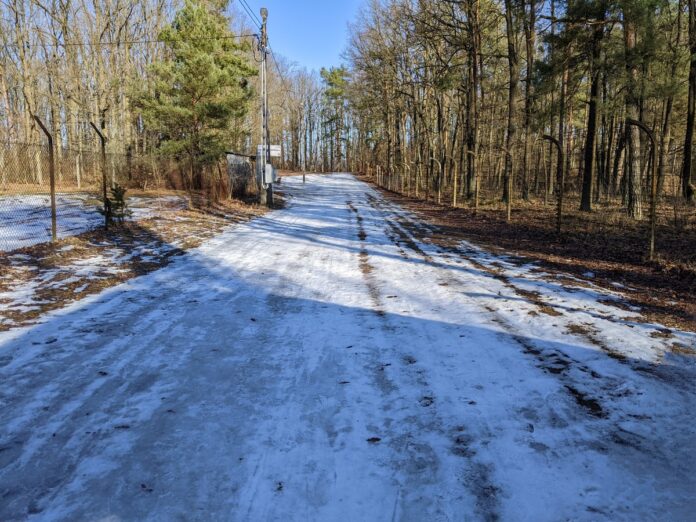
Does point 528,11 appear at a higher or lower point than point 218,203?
higher

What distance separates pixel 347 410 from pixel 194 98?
19.0 m

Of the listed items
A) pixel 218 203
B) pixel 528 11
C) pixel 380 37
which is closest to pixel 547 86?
pixel 528 11

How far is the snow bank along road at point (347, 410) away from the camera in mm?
2350

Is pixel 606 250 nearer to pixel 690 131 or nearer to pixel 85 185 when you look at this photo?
pixel 690 131

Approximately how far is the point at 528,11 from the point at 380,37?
1569cm

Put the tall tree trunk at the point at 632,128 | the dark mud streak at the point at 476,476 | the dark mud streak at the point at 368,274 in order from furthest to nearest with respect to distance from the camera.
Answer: the tall tree trunk at the point at 632,128
the dark mud streak at the point at 368,274
the dark mud streak at the point at 476,476

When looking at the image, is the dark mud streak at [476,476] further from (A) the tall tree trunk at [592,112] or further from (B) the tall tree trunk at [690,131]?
(B) the tall tree trunk at [690,131]

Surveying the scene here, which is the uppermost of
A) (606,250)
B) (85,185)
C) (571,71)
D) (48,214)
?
(571,71)

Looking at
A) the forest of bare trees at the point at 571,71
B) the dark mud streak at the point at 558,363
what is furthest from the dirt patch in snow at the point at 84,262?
the forest of bare trees at the point at 571,71

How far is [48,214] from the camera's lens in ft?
44.1

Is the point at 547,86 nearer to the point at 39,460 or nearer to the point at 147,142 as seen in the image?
the point at 39,460

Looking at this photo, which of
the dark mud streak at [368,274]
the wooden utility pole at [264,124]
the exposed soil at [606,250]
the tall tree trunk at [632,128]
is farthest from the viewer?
the wooden utility pole at [264,124]

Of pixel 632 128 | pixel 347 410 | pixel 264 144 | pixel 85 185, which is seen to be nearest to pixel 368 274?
pixel 347 410

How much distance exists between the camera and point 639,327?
190 inches
